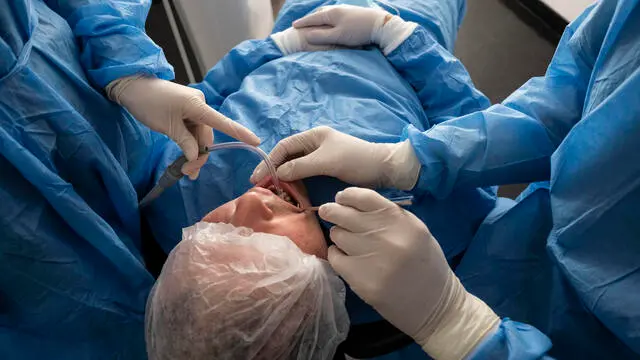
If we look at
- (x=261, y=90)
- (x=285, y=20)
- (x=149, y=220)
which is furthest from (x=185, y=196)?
(x=285, y=20)

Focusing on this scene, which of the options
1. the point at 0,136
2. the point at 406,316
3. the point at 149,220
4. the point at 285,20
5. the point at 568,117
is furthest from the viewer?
the point at 285,20

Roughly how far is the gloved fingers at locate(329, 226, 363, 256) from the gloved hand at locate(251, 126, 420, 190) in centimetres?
16

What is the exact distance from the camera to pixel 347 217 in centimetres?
85

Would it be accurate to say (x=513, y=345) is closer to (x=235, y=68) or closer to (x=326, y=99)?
(x=326, y=99)

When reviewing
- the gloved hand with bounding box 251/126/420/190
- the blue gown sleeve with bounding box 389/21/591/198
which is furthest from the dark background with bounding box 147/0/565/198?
the gloved hand with bounding box 251/126/420/190

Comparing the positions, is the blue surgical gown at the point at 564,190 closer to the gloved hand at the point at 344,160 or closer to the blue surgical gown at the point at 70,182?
the gloved hand at the point at 344,160

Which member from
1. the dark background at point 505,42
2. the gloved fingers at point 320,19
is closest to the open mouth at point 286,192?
the gloved fingers at point 320,19

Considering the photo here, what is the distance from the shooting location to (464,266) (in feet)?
3.24

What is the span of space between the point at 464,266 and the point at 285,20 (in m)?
0.97

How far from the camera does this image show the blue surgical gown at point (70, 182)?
74 cm

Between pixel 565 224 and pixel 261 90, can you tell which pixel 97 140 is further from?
pixel 565 224

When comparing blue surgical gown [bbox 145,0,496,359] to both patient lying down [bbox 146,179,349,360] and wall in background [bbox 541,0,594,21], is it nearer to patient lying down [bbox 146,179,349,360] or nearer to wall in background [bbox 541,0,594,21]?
patient lying down [bbox 146,179,349,360]

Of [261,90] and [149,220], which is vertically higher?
[261,90]

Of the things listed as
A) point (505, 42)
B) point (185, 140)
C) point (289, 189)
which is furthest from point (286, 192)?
point (505, 42)
